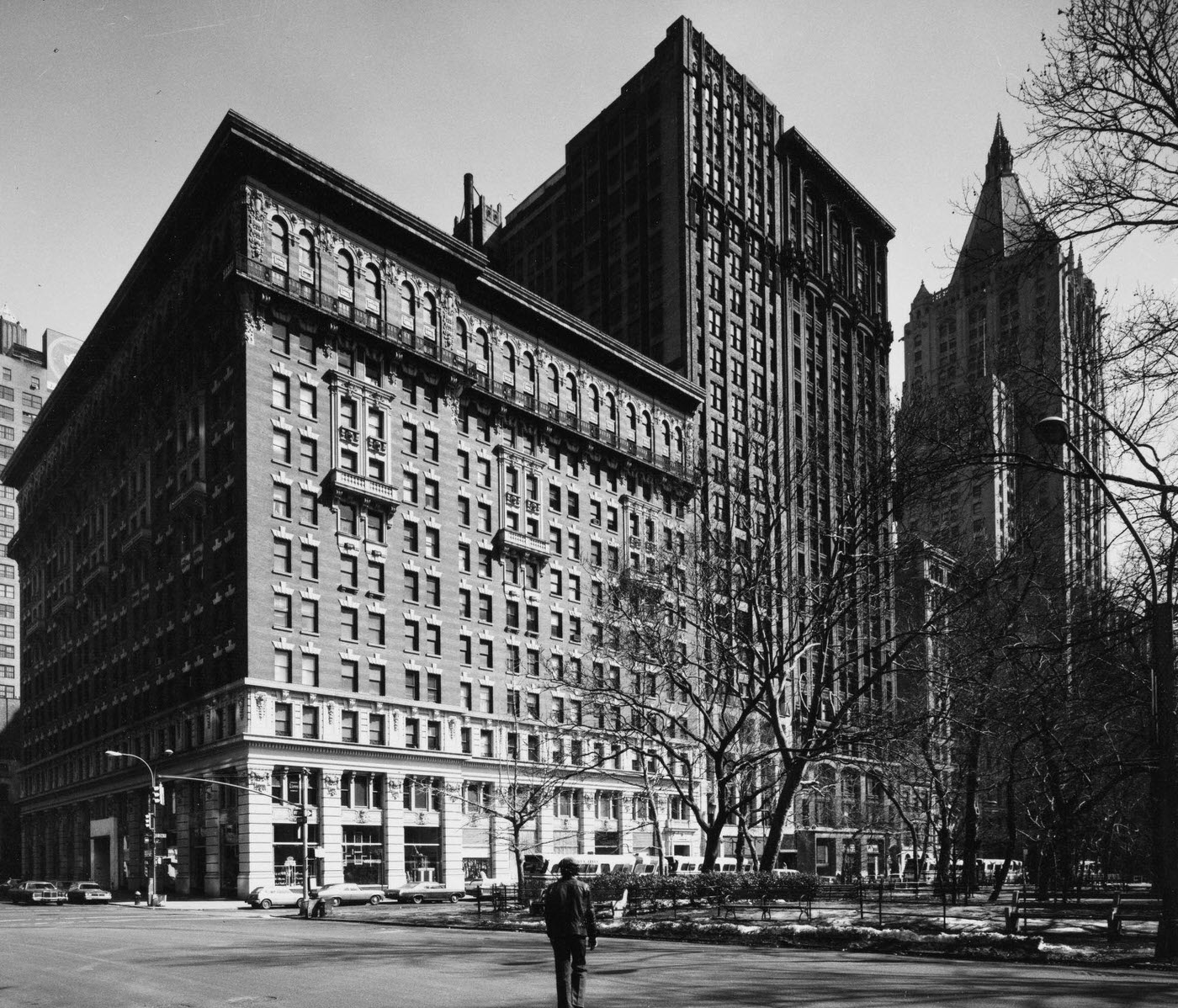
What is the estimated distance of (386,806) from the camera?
63156mm

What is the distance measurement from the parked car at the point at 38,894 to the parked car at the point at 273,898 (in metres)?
15.1

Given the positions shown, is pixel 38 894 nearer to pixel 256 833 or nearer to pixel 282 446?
A: pixel 256 833

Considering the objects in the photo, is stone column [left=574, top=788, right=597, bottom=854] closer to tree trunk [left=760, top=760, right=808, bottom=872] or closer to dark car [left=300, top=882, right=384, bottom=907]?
dark car [left=300, top=882, right=384, bottom=907]

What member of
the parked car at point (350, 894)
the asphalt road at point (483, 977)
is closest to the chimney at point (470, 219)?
the parked car at point (350, 894)

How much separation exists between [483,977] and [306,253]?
5171cm

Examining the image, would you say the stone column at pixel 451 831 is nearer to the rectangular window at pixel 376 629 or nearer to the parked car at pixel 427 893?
the parked car at pixel 427 893

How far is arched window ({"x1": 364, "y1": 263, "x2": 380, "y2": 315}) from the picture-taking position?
67750 mm

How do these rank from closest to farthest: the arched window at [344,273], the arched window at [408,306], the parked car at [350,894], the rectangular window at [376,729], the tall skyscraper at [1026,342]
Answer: the tall skyscraper at [1026,342]
the parked car at [350,894]
the rectangular window at [376,729]
the arched window at [344,273]
the arched window at [408,306]

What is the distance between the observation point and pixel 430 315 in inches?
2832

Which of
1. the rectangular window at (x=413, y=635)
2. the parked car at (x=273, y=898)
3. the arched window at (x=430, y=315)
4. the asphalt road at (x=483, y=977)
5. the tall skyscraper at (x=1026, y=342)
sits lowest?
the parked car at (x=273, y=898)

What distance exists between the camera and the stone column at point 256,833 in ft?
185

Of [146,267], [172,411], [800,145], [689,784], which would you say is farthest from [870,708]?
[800,145]

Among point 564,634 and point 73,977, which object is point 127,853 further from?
point 73,977

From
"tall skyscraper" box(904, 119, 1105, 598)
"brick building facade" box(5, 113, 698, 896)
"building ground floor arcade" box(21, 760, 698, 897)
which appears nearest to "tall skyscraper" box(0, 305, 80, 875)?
"brick building facade" box(5, 113, 698, 896)
